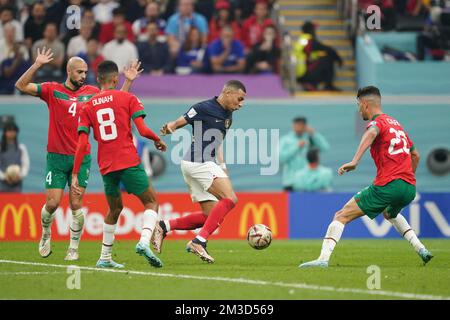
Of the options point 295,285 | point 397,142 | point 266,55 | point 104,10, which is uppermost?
point 397,142

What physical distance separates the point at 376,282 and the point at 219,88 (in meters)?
13.0

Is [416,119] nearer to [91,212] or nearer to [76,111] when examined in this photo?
[91,212]

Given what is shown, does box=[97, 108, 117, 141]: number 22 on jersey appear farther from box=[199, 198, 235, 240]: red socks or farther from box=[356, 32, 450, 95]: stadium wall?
box=[356, 32, 450, 95]: stadium wall

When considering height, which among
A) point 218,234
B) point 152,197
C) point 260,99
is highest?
point 152,197

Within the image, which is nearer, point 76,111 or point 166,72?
point 76,111

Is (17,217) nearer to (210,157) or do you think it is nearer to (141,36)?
(141,36)

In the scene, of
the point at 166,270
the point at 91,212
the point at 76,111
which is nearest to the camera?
the point at 166,270

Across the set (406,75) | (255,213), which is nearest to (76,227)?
(255,213)

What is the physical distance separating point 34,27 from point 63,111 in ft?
34.0

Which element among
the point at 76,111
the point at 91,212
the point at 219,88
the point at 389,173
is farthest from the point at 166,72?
the point at 389,173

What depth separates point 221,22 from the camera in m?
24.4

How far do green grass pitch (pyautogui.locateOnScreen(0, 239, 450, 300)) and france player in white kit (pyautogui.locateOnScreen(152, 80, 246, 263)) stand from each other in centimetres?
66

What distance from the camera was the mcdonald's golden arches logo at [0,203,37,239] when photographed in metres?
20.2

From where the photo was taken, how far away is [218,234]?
2091 cm
